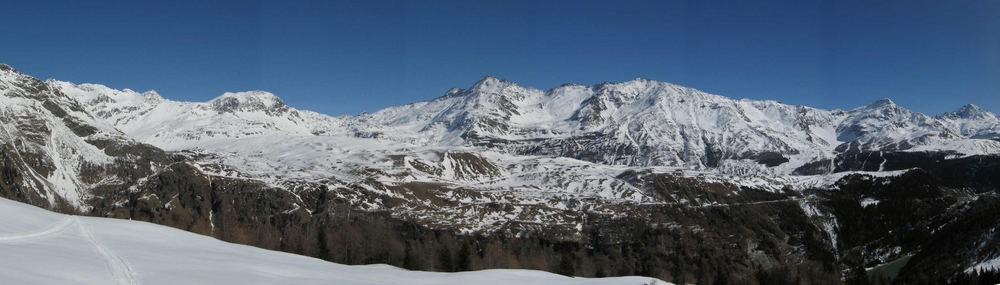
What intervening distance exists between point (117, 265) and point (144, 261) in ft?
5.82

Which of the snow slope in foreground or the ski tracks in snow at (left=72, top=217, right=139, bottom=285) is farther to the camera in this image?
the ski tracks in snow at (left=72, top=217, right=139, bottom=285)

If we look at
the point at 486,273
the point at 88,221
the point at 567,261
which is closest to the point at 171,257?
the point at 88,221

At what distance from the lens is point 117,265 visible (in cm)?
2483

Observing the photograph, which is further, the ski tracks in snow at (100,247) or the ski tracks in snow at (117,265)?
the ski tracks in snow at (100,247)

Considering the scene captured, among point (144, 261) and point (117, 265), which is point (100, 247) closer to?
point (144, 261)

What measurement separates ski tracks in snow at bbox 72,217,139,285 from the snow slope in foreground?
30mm

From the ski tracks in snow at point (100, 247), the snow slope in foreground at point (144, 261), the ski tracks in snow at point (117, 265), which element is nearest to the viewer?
the snow slope in foreground at point (144, 261)

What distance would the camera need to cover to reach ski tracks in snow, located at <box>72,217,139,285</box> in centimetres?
2262

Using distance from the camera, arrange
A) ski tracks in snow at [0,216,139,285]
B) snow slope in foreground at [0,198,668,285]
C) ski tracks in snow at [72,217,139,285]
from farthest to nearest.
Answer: ski tracks in snow at [0,216,139,285] < ski tracks in snow at [72,217,139,285] < snow slope in foreground at [0,198,668,285]

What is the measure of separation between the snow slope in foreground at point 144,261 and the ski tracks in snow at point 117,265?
3 centimetres

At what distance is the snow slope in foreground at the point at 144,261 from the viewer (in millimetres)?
22422

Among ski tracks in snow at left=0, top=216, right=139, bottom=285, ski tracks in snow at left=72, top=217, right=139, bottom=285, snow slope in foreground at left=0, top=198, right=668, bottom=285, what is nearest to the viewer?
snow slope in foreground at left=0, top=198, right=668, bottom=285

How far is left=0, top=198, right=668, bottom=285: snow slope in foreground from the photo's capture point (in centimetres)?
2242

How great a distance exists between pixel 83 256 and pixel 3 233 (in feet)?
16.8
